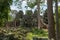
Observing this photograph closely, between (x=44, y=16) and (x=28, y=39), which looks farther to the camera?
(x=44, y=16)

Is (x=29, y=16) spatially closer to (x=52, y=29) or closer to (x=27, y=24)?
(x=27, y=24)

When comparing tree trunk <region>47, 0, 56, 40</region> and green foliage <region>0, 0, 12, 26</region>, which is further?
green foliage <region>0, 0, 12, 26</region>

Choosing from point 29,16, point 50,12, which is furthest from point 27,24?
point 50,12

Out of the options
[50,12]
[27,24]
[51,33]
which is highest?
[50,12]

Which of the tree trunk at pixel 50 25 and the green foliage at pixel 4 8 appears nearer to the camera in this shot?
the tree trunk at pixel 50 25

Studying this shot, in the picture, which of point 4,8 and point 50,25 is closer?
point 50,25

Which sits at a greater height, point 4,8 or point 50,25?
point 4,8

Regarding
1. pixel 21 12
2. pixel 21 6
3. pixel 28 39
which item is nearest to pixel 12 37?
pixel 28 39

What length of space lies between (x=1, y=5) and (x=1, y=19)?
1.48m

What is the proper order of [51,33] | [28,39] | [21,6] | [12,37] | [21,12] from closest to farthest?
[51,33] → [12,37] → [28,39] → [21,6] → [21,12]

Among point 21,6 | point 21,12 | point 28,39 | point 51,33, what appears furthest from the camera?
point 21,12

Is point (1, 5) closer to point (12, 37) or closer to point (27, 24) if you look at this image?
point (12, 37)

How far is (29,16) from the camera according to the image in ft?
117

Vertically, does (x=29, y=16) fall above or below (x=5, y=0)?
below
